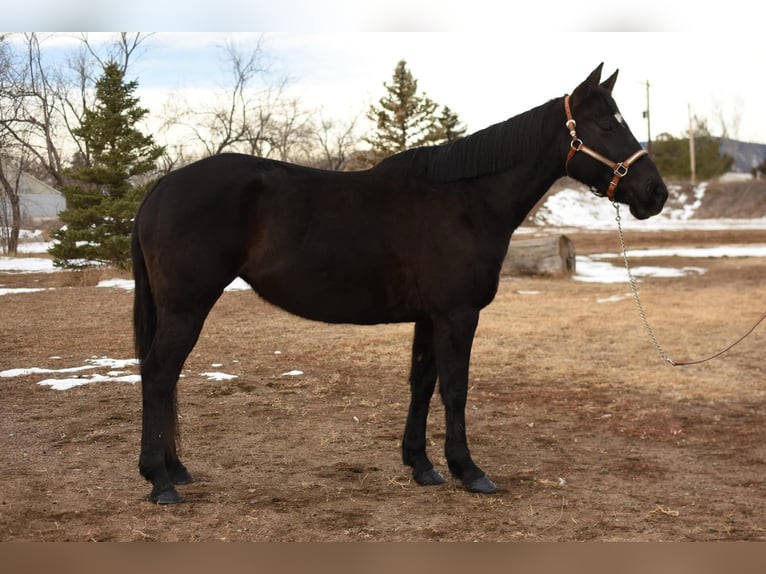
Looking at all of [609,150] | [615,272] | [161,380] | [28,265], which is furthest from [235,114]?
[615,272]

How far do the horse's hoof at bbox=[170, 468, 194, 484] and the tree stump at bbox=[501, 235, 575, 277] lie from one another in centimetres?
940

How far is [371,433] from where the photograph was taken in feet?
14.7

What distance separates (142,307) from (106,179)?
174 inches

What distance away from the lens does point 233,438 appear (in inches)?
171

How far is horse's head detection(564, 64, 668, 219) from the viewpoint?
3.18 metres

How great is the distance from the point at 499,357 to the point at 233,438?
336 centimetres

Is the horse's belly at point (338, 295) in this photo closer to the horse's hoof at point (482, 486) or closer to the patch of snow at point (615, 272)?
the horse's hoof at point (482, 486)

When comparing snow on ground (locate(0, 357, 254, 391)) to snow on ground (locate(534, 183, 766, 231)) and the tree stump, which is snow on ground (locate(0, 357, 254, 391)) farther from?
snow on ground (locate(534, 183, 766, 231))

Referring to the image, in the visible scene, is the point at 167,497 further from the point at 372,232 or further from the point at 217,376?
the point at 217,376

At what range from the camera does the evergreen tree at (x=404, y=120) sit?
8.52 m

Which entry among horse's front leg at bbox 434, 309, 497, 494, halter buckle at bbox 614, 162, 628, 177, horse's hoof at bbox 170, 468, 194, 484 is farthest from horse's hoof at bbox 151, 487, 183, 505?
halter buckle at bbox 614, 162, 628, 177

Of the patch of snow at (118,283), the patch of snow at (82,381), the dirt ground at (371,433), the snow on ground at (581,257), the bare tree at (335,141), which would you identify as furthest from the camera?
the bare tree at (335,141)

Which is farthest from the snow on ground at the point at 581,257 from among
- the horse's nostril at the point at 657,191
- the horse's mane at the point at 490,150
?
the horse's nostril at the point at 657,191

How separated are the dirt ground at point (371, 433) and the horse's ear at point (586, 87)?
1.91m
